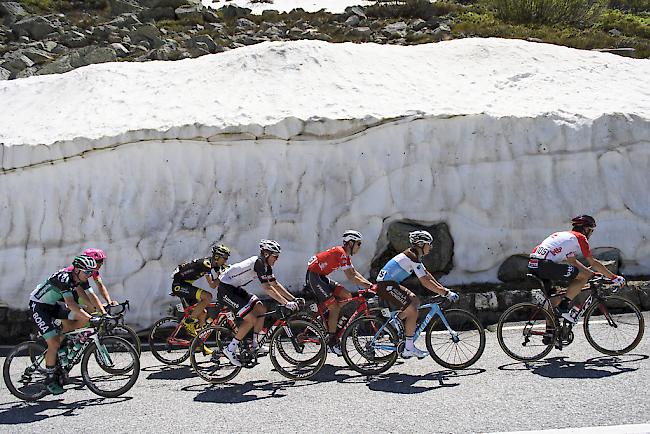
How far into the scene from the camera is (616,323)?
849cm

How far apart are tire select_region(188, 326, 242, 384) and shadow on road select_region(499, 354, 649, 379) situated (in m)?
3.05

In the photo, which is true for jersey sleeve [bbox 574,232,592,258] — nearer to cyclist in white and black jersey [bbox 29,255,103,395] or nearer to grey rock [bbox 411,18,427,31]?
cyclist in white and black jersey [bbox 29,255,103,395]

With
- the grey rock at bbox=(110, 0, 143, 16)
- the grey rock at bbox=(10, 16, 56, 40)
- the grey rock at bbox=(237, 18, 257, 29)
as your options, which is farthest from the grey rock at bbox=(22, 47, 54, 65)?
the grey rock at bbox=(110, 0, 143, 16)

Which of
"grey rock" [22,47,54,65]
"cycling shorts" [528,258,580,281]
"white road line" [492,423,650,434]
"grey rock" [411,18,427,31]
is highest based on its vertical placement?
"grey rock" [411,18,427,31]

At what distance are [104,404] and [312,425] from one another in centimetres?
243

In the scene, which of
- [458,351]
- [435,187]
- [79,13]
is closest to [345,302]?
[458,351]

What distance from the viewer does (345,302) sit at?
29.7ft

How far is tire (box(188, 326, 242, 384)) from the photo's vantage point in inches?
331

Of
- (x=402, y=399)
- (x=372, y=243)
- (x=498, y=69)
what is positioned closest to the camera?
(x=402, y=399)

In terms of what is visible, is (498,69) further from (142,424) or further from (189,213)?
(142,424)

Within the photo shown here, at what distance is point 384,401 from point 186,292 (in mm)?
3532

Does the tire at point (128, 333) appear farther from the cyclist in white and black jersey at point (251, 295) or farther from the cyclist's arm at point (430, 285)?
the cyclist's arm at point (430, 285)

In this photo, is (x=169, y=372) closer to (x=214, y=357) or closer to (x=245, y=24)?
(x=214, y=357)

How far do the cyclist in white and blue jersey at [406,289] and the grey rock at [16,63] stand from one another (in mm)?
23447
